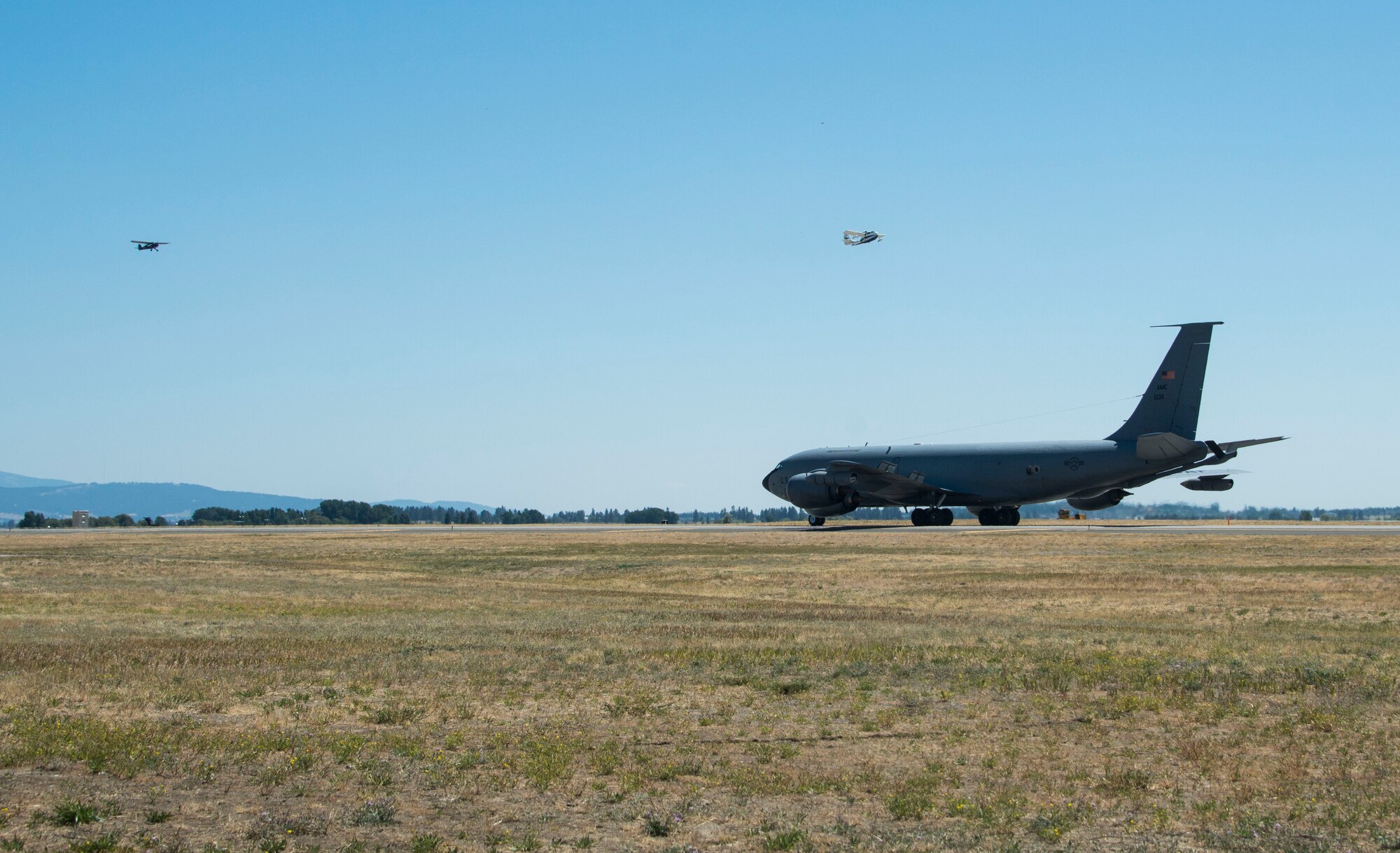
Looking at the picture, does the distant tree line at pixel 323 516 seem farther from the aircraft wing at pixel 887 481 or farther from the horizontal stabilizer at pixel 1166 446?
the horizontal stabilizer at pixel 1166 446

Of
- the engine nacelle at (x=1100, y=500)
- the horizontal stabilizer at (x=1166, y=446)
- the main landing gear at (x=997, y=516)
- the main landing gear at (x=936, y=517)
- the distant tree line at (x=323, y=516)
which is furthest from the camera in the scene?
the distant tree line at (x=323, y=516)

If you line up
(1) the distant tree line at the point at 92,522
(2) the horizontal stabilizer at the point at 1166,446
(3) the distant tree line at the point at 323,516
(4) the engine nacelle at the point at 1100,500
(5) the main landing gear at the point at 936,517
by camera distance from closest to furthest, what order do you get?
1. (2) the horizontal stabilizer at the point at 1166,446
2. (4) the engine nacelle at the point at 1100,500
3. (5) the main landing gear at the point at 936,517
4. (1) the distant tree line at the point at 92,522
5. (3) the distant tree line at the point at 323,516

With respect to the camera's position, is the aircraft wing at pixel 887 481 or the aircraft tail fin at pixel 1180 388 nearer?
the aircraft tail fin at pixel 1180 388

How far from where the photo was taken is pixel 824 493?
71.4 m

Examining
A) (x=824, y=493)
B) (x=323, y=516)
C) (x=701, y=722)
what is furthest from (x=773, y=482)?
(x=323, y=516)

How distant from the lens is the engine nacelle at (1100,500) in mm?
66562

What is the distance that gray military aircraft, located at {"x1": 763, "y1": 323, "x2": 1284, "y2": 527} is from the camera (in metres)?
60.2

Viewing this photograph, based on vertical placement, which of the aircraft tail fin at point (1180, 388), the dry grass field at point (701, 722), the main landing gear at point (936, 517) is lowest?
the dry grass field at point (701, 722)

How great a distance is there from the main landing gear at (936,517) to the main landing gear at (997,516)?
199 cm

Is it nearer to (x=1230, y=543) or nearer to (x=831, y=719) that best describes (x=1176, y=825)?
(x=831, y=719)

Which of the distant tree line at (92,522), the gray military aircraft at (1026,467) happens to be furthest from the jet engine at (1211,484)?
the distant tree line at (92,522)

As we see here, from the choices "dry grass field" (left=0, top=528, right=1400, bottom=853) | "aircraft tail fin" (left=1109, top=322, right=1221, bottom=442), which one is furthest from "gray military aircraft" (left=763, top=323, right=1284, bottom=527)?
"dry grass field" (left=0, top=528, right=1400, bottom=853)

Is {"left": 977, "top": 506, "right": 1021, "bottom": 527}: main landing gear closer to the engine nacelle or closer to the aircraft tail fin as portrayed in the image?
the engine nacelle

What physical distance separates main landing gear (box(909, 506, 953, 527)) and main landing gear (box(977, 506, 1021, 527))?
6.53 feet
